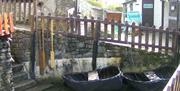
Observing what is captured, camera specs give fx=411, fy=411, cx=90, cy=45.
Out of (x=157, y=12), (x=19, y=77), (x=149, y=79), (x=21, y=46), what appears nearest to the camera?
(x=149, y=79)

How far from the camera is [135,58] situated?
11727 mm

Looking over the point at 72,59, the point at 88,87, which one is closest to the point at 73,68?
the point at 72,59

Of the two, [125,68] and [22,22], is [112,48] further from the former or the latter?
[22,22]

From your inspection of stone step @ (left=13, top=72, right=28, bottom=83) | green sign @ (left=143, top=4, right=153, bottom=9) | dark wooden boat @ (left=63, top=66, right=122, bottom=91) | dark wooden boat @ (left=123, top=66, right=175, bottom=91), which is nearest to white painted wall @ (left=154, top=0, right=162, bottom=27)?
green sign @ (left=143, top=4, right=153, bottom=9)

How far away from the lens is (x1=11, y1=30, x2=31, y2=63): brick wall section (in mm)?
11375

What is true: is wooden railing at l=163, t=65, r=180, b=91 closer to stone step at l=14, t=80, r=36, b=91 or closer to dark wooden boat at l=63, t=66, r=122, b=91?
dark wooden boat at l=63, t=66, r=122, b=91

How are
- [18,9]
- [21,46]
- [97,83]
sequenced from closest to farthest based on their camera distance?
[97,83] < [21,46] < [18,9]

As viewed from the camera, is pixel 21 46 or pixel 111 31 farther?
pixel 111 31

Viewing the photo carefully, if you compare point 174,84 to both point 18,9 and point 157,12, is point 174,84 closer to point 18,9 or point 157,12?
point 18,9

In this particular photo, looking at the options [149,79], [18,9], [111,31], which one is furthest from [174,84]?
[18,9]

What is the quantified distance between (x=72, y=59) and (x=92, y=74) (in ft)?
3.43

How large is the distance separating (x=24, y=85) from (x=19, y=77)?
1.49 ft

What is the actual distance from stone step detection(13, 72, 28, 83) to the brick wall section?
0.50 meters

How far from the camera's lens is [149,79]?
10.6 metres
